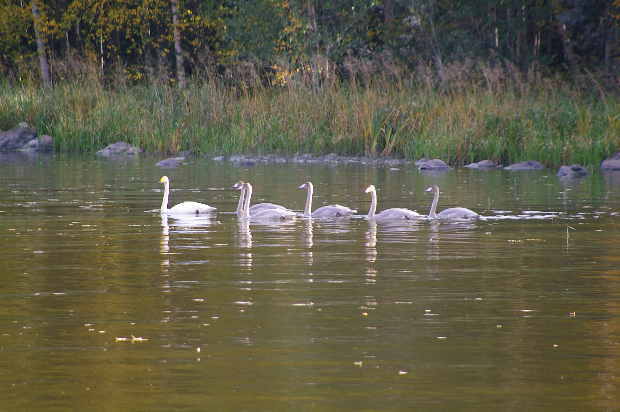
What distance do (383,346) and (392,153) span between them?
18278 millimetres

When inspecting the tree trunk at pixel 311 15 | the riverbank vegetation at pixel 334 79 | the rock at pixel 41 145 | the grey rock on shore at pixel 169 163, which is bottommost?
the grey rock on shore at pixel 169 163

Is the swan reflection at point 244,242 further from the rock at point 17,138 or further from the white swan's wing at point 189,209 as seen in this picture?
the rock at point 17,138

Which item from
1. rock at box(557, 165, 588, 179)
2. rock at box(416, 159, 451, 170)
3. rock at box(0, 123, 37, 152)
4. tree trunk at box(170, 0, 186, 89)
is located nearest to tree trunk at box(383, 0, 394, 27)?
tree trunk at box(170, 0, 186, 89)

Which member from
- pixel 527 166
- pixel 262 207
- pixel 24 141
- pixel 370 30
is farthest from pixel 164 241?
pixel 370 30

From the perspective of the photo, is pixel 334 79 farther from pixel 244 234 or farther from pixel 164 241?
pixel 164 241

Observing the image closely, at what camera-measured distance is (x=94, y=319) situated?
804cm

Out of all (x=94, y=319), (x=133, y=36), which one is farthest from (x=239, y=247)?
(x=133, y=36)

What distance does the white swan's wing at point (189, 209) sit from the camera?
1540 cm

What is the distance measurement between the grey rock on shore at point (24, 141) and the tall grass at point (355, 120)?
293 millimetres

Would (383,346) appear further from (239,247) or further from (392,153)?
(392,153)

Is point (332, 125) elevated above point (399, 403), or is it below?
above

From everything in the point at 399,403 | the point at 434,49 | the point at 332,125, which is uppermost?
the point at 434,49

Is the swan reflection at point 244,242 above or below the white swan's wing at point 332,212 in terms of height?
below

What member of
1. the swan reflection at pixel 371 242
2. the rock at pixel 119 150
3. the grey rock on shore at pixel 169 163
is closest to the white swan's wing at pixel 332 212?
the swan reflection at pixel 371 242
